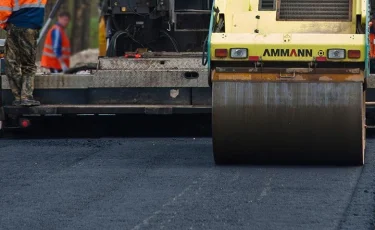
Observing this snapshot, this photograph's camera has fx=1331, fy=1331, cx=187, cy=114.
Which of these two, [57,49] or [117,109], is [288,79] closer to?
[117,109]

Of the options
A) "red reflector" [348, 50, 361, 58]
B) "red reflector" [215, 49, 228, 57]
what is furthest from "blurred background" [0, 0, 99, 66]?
"red reflector" [348, 50, 361, 58]

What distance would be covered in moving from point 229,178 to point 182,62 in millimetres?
3813

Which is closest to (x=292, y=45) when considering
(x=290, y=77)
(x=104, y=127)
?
(x=290, y=77)

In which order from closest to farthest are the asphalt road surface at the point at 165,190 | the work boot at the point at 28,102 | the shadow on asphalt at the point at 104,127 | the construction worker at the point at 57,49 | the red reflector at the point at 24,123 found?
the asphalt road surface at the point at 165,190 < the work boot at the point at 28,102 < the red reflector at the point at 24,123 < the shadow on asphalt at the point at 104,127 < the construction worker at the point at 57,49

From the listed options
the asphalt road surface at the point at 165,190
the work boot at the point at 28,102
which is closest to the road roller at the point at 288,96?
the asphalt road surface at the point at 165,190

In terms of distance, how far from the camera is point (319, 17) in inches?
457

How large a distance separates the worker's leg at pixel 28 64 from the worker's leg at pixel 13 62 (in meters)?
0.06

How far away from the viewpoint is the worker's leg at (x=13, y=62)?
1384 cm

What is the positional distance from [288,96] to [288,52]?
358 mm

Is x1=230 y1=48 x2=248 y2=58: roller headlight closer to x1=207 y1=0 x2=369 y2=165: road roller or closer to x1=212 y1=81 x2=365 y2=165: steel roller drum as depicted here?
x1=207 y1=0 x2=369 y2=165: road roller

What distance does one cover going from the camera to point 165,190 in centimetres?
928

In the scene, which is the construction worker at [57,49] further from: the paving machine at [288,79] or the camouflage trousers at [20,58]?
the paving machine at [288,79]

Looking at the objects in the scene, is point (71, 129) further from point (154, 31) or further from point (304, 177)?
point (304, 177)

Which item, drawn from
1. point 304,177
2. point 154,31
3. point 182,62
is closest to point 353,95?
point 304,177
